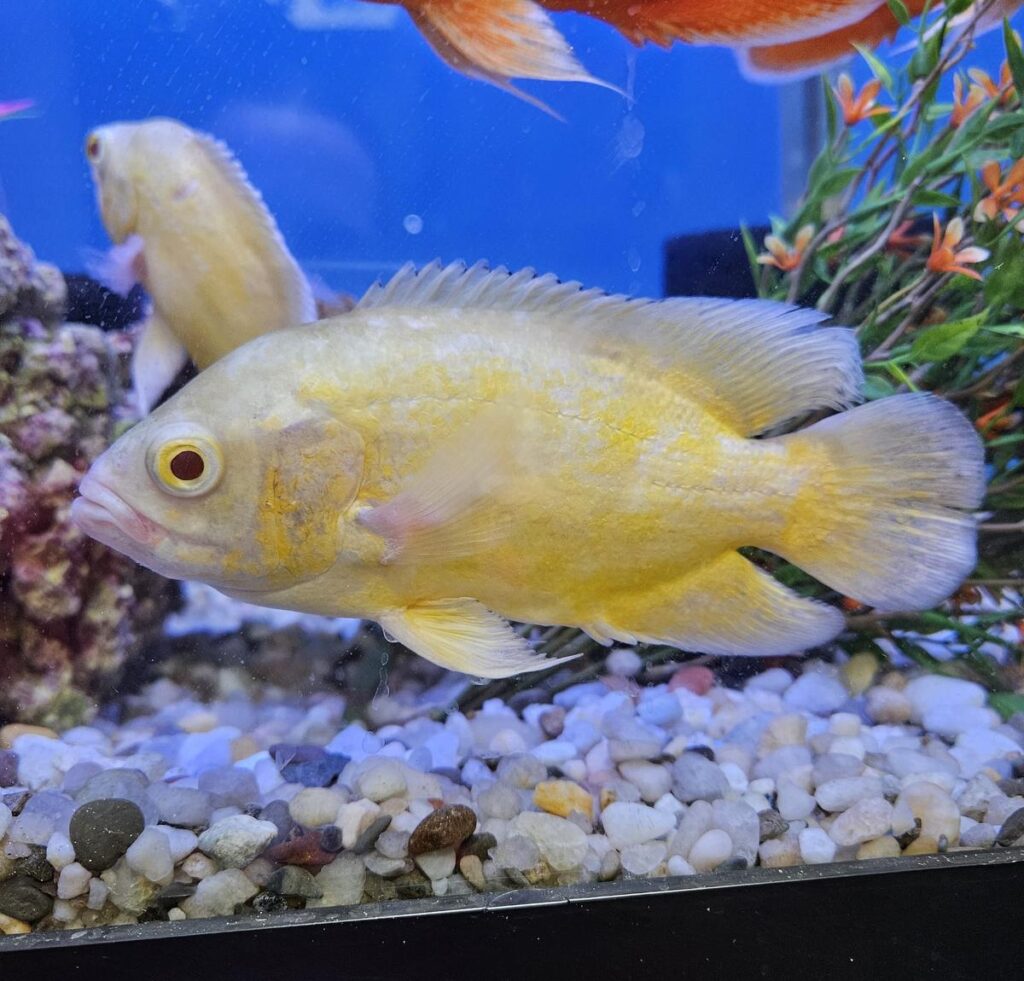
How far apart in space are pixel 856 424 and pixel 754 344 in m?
0.23

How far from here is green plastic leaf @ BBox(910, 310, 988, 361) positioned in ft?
6.14

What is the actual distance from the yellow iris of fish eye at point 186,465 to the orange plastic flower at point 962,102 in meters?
1.92

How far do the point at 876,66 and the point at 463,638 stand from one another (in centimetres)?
155

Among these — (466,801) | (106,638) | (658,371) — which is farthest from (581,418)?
(106,638)

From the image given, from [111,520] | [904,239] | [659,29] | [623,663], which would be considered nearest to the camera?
[111,520]

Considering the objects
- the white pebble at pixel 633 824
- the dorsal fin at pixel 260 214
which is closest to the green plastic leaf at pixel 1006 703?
the white pebble at pixel 633 824

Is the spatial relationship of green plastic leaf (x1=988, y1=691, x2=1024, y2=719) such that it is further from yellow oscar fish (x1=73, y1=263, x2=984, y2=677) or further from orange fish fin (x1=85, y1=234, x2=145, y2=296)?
orange fish fin (x1=85, y1=234, x2=145, y2=296)

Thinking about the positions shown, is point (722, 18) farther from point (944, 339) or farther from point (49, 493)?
point (49, 493)

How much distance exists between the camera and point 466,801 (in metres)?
1.75

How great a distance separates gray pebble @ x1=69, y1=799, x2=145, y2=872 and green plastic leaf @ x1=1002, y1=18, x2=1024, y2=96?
2424 millimetres

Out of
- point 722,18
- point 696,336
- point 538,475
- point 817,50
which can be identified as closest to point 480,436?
point 538,475

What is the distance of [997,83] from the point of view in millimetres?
2021

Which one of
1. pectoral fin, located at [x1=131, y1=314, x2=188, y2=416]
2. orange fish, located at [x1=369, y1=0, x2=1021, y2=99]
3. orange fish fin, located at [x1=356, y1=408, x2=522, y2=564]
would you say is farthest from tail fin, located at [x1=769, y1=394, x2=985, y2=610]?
pectoral fin, located at [x1=131, y1=314, x2=188, y2=416]

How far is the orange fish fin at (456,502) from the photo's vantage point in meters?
1.32
